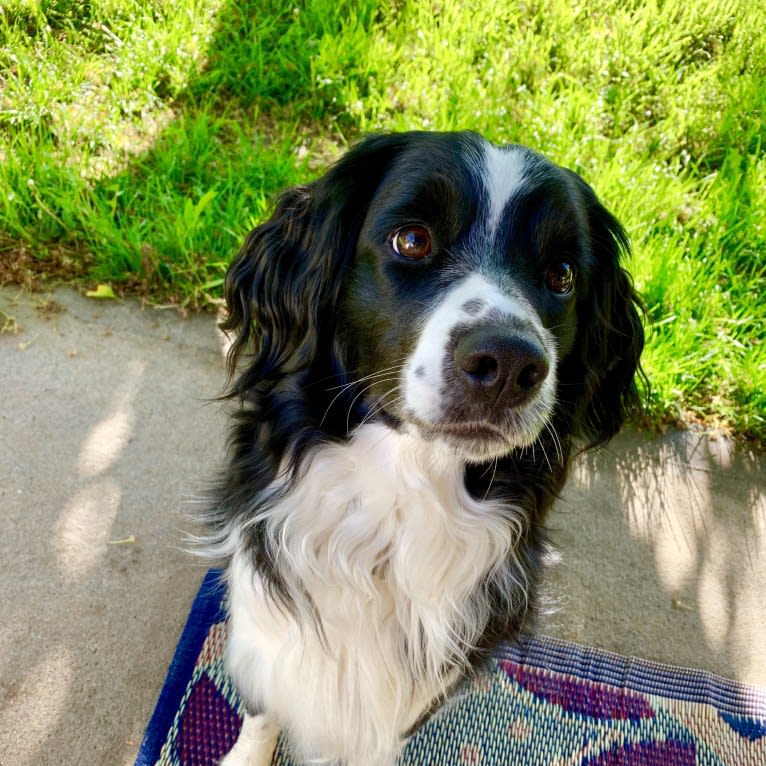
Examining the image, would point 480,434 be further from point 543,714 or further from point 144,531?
point 144,531

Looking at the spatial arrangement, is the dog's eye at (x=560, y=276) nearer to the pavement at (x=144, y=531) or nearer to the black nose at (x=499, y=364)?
the black nose at (x=499, y=364)

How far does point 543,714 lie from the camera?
7.20 feet

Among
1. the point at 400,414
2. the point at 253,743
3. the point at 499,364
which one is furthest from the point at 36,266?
the point at 499,364

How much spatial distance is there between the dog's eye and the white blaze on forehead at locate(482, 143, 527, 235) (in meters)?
0.19

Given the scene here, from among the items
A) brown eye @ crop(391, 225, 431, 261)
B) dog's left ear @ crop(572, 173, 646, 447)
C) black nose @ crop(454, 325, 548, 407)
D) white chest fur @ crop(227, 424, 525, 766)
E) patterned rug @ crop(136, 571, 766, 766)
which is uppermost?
brown eye @ crop(391, 225, 431, 261)

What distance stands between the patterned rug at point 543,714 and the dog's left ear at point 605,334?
70 cm

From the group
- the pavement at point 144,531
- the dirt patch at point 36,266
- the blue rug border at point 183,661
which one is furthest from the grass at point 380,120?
the blue rug border at point 183,661

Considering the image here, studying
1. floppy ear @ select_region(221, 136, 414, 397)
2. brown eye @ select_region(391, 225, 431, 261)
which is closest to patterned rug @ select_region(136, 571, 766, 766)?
floppy ear @ select_region(221, 136, 414, 397)

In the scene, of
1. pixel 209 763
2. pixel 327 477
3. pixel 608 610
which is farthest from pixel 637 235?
pixel 209 763

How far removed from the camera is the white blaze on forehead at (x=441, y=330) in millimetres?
1351

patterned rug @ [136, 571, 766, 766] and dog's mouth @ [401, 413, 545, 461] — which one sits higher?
dog's mouth @ [401, 413, 545, 461]

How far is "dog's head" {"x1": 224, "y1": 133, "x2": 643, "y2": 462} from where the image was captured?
136 centimetres

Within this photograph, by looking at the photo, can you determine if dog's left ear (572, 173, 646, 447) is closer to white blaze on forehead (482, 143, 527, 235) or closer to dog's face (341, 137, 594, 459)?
dog's face (341, 137, 594, 459)

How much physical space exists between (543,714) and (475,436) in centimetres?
125
